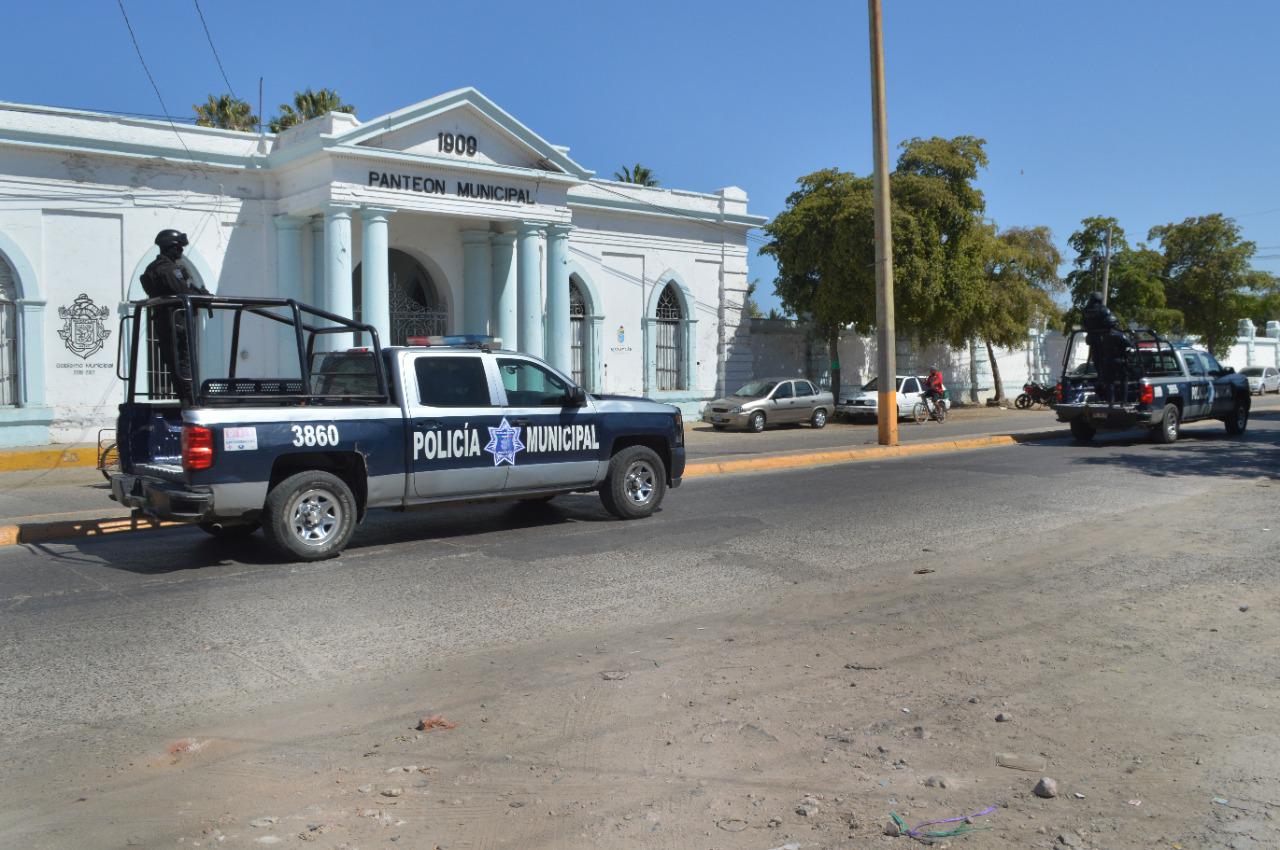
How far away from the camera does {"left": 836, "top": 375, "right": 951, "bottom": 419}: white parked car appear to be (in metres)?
29.7

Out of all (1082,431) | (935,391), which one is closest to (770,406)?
(935,391)

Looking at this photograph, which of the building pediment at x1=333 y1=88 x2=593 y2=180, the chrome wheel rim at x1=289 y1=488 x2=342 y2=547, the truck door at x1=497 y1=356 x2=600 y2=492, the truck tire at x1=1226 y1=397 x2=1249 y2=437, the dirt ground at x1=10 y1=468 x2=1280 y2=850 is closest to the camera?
the dirt ground at x1=10 y1=468 x2=1280 y2=850

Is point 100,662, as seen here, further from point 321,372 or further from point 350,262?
point 350,262

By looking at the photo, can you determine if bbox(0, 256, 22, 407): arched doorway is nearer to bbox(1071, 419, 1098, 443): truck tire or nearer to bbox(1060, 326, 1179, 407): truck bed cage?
bbox(1060, 326, 1179, 407): truck bed cage

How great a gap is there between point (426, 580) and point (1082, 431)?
1537cm

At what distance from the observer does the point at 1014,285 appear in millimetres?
34344

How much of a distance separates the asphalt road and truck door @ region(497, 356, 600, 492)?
564 mm

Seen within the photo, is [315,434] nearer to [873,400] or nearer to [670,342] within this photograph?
[670,342]

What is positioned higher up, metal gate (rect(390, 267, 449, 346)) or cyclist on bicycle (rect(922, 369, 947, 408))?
metal gate (rect(390, 267, 449, 346))

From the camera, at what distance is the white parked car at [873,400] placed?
29688 millimetres

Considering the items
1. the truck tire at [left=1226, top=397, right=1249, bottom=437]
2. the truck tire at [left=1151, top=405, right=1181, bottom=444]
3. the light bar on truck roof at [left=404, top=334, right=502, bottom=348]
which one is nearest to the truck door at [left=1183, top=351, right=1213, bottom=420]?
the truck tire at [left=1151, top=405, right=1181, bottom=444]

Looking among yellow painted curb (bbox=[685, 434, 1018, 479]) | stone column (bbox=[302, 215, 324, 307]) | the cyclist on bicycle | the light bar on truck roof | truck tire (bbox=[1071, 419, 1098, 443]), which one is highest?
stone column (bbox=[302, 215, 324, 307])

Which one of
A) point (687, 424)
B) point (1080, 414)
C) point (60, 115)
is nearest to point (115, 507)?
point (60, 115)

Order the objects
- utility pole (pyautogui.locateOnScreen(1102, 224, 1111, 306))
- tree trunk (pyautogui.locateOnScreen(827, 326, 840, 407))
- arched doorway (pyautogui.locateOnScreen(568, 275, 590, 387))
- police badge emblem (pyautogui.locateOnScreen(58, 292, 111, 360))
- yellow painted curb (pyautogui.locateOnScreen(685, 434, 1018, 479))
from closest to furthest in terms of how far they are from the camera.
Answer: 1. yellow painted curb (pyautogui.locateOnScreen(685, 434, 1018, 479))
2. police badge emblem (pyautogui.locateOnScreen(58, 292, 111, 360))
3. arched doorway (pyautogui.locateOnScreen(568, 275, 590, 387))
4. tree trunk (pyautogui.locateOnScreen(827, 326, 840, 407))
5. utility pole (pyautogui.locateOnScreen(1102, 224, 1111, 306))
